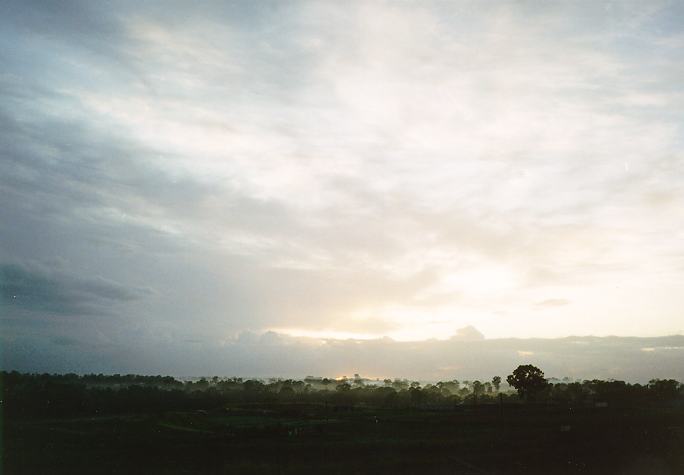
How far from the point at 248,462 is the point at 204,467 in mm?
3852

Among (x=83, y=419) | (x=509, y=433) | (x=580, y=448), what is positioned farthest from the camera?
(x=83, y=419)

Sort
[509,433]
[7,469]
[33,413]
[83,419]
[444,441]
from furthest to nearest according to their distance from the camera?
[33,413]
[83,419]
[509,433]
[444,441]
[7,469]

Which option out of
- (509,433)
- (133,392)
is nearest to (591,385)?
(509,433)

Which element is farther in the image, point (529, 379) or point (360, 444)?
point (529, 379)

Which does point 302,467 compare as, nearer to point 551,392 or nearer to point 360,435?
point 360,435

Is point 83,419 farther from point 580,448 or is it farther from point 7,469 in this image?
point 580,448

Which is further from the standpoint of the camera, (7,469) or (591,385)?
(591,385)

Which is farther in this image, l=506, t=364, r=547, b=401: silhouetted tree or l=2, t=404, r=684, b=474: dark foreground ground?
l=506, t=364, r=547, b=401: silhouetted tree

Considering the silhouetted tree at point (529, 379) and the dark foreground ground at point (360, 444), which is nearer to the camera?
the dark foreground ground at point (360, 444)

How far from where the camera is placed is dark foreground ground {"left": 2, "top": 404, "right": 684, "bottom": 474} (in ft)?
144

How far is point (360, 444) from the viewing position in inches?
2197

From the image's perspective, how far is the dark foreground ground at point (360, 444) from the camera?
144 feet

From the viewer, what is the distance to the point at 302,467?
43562 millimetres

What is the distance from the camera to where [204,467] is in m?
43.7
